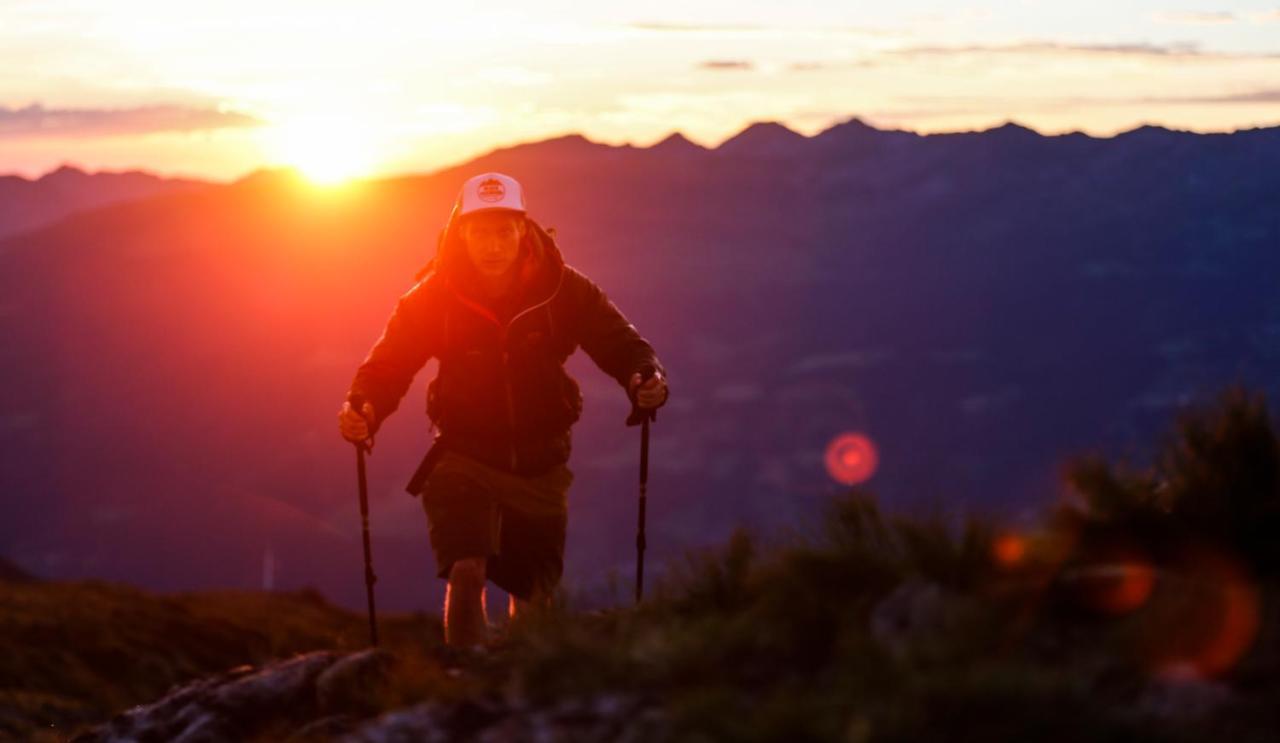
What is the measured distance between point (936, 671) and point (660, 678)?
1011mm

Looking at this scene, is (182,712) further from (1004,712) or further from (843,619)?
(1004,712)

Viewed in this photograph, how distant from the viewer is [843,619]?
193 inches

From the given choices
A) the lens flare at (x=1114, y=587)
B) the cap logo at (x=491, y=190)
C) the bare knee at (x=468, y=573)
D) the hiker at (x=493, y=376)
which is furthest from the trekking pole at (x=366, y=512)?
the lens flare at (x=1114, y=587)

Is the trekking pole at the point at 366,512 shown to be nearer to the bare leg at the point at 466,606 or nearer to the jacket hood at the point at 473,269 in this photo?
the bare leg at the point at 466,606

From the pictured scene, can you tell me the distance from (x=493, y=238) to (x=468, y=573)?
1966mm

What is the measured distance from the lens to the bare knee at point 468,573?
27.0 ft

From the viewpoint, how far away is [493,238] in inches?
332

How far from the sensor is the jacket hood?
853cm

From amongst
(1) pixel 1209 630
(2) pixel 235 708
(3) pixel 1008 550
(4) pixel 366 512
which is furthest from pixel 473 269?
(1) pixel 1209 630

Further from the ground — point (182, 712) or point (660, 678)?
point (660, 678)

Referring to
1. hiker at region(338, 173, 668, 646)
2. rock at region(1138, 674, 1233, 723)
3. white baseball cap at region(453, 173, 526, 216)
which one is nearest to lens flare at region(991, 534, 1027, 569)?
rock at region(1138, 674, 1233, 723)

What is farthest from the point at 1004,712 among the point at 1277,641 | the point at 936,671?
the point at 1277,641

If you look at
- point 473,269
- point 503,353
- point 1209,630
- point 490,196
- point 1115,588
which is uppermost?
point 490,196

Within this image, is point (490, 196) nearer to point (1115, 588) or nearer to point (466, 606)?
point (466, 606)
